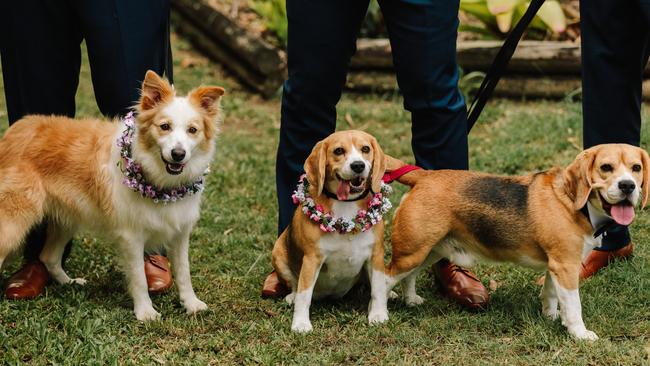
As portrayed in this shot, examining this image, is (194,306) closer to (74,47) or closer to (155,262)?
(155,262)

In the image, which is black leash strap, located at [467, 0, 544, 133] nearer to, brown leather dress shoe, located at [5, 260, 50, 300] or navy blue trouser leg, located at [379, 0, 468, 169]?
navy blue trouser leg, located at [379, 0, 468, 169]

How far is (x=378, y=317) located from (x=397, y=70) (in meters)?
1.16

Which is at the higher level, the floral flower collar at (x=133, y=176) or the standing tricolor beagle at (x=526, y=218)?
the floral flower collar at (x=133, y=176)

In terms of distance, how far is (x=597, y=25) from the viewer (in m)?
4.17

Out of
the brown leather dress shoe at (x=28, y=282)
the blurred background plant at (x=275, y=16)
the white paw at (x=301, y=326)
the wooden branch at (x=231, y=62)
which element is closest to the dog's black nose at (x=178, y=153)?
the white paw at (x=301, y=326)

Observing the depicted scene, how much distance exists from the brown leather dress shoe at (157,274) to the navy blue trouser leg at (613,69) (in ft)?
7.45

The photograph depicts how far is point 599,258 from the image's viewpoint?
14.7 feet

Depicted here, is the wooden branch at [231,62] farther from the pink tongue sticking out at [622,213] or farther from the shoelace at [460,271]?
the pink tongue sticking out at [622,213]

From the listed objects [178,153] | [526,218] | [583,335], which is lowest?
[583,335]

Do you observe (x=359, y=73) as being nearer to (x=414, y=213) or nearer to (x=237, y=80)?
(x=237, y=80)

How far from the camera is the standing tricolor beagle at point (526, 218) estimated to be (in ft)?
11.8

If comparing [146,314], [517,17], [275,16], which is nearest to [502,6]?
[517,17]

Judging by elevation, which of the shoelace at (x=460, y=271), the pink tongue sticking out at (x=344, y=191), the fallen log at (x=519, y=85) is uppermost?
the fallen log at (x=519, y=85)

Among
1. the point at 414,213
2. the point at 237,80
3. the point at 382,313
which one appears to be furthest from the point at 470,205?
the point at 237,80
